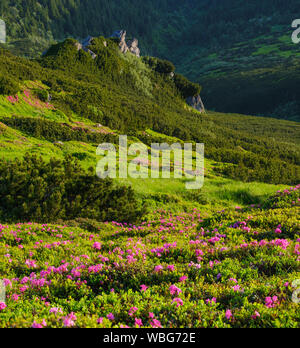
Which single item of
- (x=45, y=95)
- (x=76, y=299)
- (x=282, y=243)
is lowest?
(x=76, y=299)

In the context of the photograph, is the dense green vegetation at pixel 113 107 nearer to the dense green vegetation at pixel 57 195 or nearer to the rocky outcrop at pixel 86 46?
the rocky outcrop at pixel 86 46

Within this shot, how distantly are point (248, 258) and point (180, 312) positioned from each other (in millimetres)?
2569

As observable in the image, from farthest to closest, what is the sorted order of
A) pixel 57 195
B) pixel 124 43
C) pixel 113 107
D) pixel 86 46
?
pixel 124 43
pixel 86 46
pixel 113 107
pixel 57 195

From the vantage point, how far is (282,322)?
11.9ft

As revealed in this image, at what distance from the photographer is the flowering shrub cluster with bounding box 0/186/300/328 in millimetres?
3840

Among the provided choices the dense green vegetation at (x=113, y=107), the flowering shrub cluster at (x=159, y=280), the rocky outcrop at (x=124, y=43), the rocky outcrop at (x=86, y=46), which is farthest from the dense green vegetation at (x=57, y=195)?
the rocky outcrop at (x=124, y=43)

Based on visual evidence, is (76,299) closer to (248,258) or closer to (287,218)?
(248,258)

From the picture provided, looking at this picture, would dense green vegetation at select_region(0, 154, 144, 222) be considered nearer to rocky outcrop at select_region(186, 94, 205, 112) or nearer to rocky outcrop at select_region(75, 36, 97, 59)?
rocky outcrop at select_region(75, 36, 97, 59)

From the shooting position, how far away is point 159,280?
206 inches

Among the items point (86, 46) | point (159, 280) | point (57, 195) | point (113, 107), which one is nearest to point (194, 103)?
point (86, 46)

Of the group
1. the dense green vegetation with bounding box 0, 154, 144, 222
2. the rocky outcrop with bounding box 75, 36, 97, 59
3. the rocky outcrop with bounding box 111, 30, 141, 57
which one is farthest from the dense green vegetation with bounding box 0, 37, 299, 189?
the dense green vegetation with bounding box 0, 154, 144, 222

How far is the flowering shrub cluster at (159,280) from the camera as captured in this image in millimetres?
3840

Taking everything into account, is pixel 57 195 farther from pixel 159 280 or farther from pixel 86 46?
pixel 86 46
